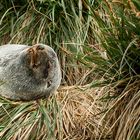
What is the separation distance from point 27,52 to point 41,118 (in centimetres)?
60

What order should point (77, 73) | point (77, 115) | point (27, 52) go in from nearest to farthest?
point (27, 52)
point (77, 115)
point (77, 73)

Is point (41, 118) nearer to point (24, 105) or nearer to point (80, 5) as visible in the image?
point (24, 105)

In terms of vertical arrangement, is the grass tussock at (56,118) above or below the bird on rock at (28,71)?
below

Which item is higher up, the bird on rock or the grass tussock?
the bird on rock

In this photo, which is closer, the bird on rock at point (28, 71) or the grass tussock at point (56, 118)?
the bird on rock at point (28, 71)

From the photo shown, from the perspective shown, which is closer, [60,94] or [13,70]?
[13,70]

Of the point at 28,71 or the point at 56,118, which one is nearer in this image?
the point at 28,71

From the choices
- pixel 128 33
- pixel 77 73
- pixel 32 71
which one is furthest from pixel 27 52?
pixel 77 73

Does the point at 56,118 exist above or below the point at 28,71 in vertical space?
below

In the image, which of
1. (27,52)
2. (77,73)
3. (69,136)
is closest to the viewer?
(27,52)

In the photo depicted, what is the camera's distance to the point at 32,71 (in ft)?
9.46

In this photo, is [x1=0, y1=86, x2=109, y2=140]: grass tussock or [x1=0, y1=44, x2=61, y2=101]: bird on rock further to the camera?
[x1=0, y1=86, x2=109, y2=140]: grass tussock

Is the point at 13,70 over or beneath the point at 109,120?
over

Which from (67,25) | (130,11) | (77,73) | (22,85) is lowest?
(77,73)
